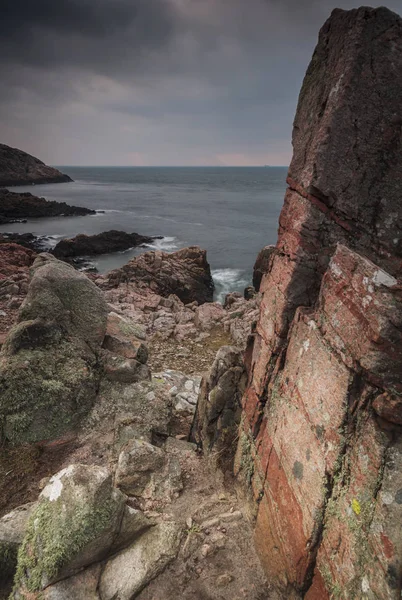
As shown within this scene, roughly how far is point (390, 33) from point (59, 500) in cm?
870

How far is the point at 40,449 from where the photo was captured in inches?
330

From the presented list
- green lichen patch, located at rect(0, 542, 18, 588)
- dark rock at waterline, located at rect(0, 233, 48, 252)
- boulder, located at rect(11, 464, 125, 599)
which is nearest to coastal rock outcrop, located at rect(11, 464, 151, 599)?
boulder, located at rect(11, 464, 125, 599)

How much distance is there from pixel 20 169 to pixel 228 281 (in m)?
142

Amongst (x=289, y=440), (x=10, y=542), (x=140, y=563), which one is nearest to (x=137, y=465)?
(x=140, y=563)

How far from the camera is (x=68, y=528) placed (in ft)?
17.4

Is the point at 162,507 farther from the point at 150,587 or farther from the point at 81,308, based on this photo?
the point at 81,308

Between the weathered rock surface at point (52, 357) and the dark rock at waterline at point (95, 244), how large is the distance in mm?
36658

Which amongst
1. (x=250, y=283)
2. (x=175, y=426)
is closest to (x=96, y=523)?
(x=175, y=426)

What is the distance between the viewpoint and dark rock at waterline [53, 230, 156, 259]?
44.8 meters

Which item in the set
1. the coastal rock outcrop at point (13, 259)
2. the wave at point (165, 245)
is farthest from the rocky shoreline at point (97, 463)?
the wave at point (165, 245)

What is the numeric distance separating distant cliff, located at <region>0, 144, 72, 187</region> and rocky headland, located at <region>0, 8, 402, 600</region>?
149 metres

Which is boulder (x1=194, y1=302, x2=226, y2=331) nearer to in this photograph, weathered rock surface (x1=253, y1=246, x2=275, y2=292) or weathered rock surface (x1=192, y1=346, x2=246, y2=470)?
weathered rock surface (x1=253, y1=246, x2=275, y2=292)

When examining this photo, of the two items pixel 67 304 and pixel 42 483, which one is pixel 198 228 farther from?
pixel 42 483

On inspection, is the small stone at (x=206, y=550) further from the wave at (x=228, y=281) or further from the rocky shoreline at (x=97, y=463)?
the wave at (x=228, y=281)
